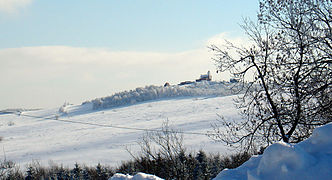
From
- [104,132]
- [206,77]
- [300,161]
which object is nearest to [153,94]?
[206,77]

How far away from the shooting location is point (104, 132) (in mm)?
46406

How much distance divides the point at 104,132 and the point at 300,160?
4449 centimetres

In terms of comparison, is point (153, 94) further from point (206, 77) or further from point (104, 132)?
point (104, 132)

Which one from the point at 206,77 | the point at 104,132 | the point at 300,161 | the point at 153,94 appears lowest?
the point at 104,132

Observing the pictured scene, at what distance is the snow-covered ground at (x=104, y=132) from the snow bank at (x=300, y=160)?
26.3 metres

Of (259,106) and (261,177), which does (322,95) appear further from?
(261,177)

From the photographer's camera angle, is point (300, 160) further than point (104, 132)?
No

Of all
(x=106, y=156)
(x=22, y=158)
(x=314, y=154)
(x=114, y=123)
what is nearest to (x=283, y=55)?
(x=314, y=154)

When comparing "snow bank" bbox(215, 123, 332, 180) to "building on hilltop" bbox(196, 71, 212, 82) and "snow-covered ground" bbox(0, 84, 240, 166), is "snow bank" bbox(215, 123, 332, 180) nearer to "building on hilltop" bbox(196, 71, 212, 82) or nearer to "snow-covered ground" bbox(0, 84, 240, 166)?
"snow-covered ground" bbox(0, 84, 240, 166)

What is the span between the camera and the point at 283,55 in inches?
353

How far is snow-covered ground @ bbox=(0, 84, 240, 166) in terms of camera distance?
34.2 metres

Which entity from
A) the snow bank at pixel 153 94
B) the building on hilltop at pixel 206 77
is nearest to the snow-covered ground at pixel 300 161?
the snow bank at pixel 153 94

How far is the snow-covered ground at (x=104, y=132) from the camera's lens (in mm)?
34219

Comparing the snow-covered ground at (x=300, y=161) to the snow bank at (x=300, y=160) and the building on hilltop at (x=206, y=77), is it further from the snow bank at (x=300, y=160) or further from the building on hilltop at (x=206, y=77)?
the building on hilltop at (x=206, y=77)
